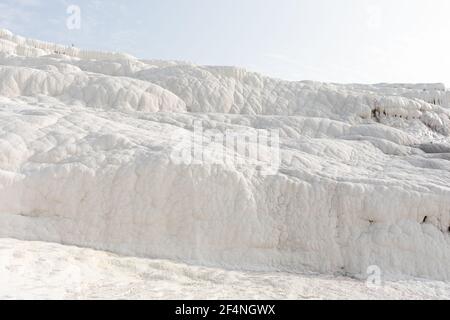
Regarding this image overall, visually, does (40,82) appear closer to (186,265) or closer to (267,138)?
(267,138)

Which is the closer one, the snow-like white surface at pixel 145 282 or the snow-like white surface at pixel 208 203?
the snow-like white surface at pixel 145 282

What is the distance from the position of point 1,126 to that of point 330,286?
6424 millimetres

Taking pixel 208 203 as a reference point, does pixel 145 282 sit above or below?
below

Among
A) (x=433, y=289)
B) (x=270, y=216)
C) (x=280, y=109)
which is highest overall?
(x=280, y=109)

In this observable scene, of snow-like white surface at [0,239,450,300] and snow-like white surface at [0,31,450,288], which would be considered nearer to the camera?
snow-like white surface at [0,239,450,300]

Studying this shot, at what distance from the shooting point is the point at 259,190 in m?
7.65

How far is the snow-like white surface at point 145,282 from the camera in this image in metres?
4.82

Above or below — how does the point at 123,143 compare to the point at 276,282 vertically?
above

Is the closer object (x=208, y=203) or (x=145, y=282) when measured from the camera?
(x=145, y=282)

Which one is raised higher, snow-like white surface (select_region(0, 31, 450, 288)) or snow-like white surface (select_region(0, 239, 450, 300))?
snow-like white surface (select_region(0, 31, 450, 288))

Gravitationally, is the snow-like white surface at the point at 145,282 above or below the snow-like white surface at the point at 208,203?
below

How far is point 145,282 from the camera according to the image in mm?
5410

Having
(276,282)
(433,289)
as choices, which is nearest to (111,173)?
(276,282)

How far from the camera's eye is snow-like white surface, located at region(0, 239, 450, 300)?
→ 4820 mm
